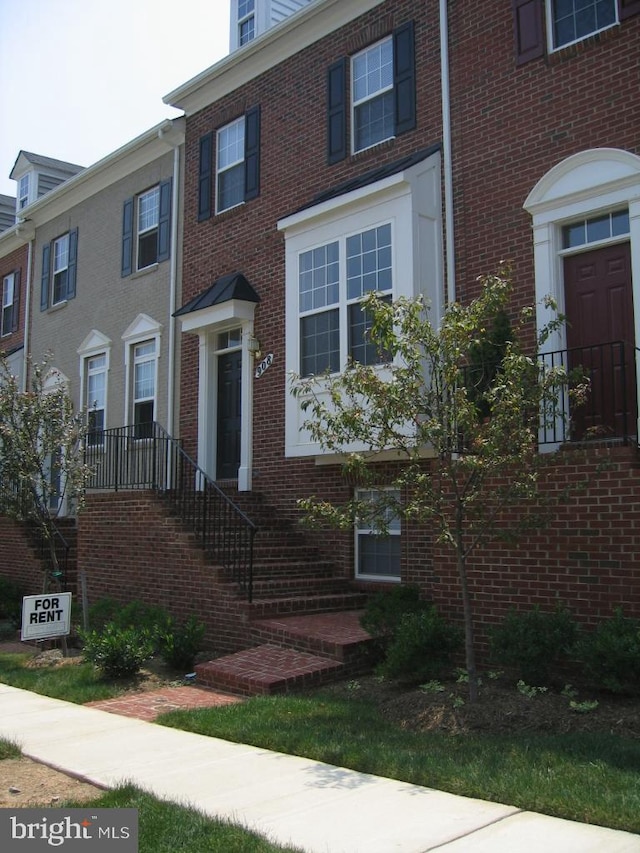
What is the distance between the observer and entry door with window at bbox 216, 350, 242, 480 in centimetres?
1403

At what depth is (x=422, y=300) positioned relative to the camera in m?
7.49

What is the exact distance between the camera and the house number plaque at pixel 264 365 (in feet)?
42.8

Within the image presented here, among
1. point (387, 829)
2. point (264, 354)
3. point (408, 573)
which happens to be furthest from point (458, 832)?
point (264, 354)

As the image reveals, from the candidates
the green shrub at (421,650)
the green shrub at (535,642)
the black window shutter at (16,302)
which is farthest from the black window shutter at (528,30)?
the black window shutter at (16,302)

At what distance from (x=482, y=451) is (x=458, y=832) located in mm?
3054

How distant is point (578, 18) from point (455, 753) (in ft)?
26.3

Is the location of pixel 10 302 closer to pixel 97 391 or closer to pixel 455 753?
pixel 97 391

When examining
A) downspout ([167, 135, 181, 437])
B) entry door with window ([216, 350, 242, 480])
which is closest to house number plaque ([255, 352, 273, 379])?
entry door with window ([216, 350, 242, 480])

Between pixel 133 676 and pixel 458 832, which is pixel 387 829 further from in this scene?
pixel 133 676

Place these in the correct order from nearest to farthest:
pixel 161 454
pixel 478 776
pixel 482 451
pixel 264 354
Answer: pixel 478 776
pixel 482 451
pixel 264 354
pixel 161 454

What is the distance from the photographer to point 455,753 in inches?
230

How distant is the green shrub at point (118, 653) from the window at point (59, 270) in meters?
10.9

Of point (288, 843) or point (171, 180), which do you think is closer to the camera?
point (288, 843)

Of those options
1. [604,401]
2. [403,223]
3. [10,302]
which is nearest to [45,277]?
[10,302]
